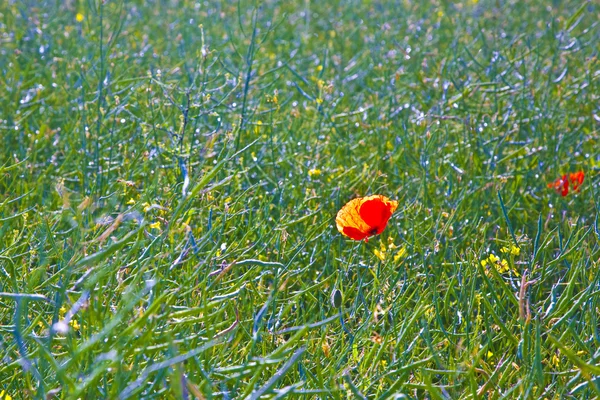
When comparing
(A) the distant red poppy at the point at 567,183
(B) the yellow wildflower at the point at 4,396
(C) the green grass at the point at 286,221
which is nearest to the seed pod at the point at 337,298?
(C) the green grass at the point at 286,221

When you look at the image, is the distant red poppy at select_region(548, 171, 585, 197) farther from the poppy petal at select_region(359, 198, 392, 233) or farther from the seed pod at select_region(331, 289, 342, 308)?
the seed pod at select_region(331, 289, 342, 308)

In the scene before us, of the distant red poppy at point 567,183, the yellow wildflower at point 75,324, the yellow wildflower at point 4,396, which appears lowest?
the distant red poppy at point 567,183

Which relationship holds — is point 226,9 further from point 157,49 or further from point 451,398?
point 451,398

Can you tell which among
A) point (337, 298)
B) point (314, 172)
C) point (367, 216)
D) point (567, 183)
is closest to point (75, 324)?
point (337, 298)

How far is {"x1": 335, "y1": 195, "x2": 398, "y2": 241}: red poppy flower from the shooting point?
5.48 ft

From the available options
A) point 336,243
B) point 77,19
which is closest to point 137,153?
point 336,243

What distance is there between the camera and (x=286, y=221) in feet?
6.24

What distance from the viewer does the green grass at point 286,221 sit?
4.13 feet

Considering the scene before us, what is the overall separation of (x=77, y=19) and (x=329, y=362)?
3251 mm

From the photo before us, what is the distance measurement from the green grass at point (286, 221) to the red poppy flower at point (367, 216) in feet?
0.33

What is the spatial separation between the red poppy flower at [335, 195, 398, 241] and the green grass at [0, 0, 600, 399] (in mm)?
101

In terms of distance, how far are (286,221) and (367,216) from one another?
0.29 metres

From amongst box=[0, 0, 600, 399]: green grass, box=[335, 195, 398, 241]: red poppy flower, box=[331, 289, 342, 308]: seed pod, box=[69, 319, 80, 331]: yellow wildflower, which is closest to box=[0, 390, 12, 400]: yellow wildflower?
box=[0, 0, 600, 399]: green grass

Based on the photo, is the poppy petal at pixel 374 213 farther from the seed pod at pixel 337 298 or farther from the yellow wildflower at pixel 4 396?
the yellow wildflower at pixel 4 396
